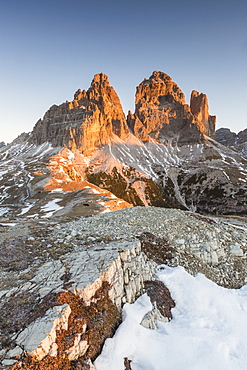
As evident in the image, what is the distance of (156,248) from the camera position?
1645cm

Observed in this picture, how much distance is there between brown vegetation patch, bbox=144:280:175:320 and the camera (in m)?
11.0

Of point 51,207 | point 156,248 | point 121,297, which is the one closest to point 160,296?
point 121,297

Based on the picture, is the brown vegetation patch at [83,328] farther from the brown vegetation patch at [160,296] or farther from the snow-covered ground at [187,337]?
the brown vegetation patch at [160,296]

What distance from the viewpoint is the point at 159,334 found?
31.2 feet

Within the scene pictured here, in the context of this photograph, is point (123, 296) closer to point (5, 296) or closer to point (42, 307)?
point (42, 307)

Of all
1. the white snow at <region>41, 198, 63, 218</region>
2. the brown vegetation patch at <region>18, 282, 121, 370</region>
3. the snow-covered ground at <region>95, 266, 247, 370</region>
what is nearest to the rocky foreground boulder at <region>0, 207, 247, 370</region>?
the brown vegetation patch at <region>18, 282, 121, 370</region>

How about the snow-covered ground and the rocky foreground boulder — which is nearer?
the rocky foreground boulder

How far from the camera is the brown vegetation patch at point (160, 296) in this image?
11034 millimetres

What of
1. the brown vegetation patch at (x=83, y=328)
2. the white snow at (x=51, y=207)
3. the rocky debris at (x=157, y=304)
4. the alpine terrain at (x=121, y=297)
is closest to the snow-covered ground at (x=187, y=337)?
the alpine terrain at (x=121, y=297)

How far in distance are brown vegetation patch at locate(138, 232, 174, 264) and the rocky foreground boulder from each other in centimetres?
8

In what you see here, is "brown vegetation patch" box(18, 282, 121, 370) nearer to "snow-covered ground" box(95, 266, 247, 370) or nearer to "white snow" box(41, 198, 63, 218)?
"snow-covered ground" box(95, 266, 247, 370)

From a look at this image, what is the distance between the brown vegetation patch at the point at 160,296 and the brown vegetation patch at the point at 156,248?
243 cm

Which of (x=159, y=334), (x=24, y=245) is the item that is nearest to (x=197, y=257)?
(x=159, y=334)

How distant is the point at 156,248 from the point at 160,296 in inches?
191
